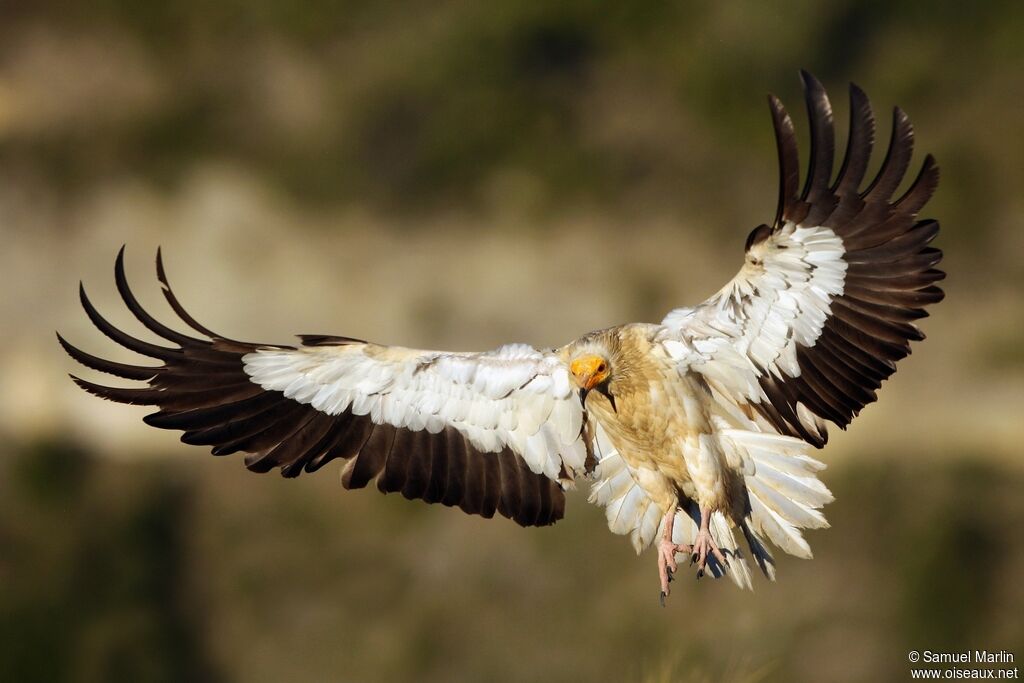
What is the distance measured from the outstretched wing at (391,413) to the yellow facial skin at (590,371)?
0.68 ft

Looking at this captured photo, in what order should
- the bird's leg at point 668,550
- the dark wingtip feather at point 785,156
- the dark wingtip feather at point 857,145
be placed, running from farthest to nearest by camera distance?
1. the bird's leg at point 668,550
2. the dark wingtip feather at point 857,145
3. the dark wingtip feather at point 785,156

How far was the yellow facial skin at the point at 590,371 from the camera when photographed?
3656 mm

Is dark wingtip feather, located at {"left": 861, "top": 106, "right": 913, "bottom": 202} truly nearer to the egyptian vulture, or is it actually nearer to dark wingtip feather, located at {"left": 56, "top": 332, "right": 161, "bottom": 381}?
the egyptian vulture

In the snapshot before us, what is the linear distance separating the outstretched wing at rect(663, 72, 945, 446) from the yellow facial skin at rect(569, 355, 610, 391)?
220 mm

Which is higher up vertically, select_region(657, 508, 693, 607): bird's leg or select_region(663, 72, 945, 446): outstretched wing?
select_region(663, 72, 945, 446): outstretched wing

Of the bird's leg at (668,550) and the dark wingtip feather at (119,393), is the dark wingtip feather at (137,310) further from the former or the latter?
the bird's leg at (668,550)

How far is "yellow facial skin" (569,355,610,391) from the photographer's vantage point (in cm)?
366

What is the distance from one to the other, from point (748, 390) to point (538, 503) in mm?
794

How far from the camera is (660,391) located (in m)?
3.70

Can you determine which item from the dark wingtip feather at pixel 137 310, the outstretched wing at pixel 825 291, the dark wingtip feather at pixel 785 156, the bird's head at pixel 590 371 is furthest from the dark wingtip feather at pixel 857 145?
the dark wingtip feather at pixel 137 310

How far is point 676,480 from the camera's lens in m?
3.83

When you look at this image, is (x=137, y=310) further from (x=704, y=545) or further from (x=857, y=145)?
(x=857, y=145)

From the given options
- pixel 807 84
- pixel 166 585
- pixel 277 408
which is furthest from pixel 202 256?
pixel 807 84

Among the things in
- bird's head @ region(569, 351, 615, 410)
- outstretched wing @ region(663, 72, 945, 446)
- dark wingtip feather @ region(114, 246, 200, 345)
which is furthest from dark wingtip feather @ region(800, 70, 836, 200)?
dark wingtip feather @ region(114, 246, 200, 345)
